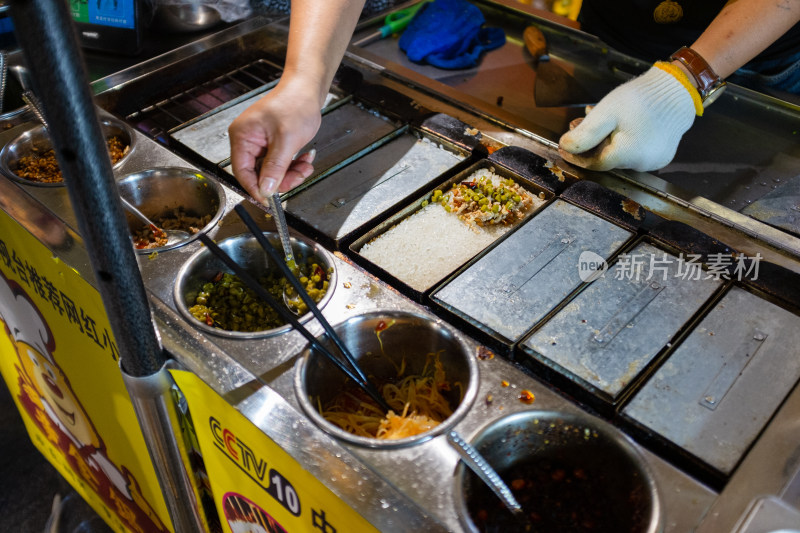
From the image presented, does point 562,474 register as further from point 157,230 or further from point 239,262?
point 157,230

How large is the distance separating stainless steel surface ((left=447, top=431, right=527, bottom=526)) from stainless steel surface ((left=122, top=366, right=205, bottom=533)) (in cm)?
63

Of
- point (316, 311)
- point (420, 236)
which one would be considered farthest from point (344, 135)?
point (316, 311)

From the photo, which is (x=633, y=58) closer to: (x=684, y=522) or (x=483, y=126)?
(x=483, y=126)

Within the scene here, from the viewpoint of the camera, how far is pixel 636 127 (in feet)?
6.48

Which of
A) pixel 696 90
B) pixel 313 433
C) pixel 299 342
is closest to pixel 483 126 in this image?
pixel 696 90

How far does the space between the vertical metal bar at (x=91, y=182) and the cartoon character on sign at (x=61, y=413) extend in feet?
3.71

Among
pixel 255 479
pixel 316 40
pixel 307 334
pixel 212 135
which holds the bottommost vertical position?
pixel 255 479

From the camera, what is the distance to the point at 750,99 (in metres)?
2.51

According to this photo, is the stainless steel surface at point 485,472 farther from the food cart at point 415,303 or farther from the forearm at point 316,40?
the forearm at point 316,40

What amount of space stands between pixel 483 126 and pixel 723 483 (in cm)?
141

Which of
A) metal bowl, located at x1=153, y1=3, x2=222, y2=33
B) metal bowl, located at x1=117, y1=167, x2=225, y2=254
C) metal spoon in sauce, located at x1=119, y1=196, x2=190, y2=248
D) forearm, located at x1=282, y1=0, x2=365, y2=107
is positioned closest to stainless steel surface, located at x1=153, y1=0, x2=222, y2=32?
metal bowl, located at x1=153, y1=3, x2=222, y2=33

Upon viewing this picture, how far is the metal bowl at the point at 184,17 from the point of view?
9.03 ft

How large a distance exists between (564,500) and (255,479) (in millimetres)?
737

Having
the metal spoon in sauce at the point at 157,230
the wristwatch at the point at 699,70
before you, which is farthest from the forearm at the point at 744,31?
the metal spoon in sauce at the point at 157,230
